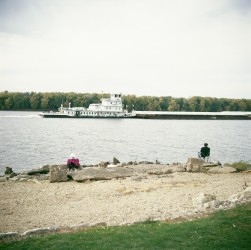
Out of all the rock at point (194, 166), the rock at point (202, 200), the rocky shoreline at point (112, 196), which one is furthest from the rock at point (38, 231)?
the rock at point (194, 166)

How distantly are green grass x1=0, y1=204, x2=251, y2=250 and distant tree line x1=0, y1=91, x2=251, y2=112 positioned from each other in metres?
139

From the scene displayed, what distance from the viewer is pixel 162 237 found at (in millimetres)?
7988

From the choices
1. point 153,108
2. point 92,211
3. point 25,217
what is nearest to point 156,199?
point 92,211

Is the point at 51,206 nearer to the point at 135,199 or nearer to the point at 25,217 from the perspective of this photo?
the point at 25,217

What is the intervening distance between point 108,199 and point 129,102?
15239 cm

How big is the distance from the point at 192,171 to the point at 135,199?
764 centimetres

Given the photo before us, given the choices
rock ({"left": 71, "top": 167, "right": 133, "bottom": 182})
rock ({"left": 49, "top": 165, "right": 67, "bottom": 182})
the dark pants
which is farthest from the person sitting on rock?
rock ({"left": 49, "top": 165, "right": 67, "bottom": 182})

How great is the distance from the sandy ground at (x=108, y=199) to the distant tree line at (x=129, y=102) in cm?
13060

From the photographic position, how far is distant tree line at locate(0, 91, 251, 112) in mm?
158875

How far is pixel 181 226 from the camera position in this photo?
8906 millimetres

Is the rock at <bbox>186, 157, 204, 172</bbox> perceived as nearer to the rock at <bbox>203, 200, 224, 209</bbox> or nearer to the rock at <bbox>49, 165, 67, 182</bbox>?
the rock at <bbox>49, 165, 67, 182</bbox>

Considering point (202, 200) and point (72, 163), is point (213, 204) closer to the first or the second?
point (202, 200)

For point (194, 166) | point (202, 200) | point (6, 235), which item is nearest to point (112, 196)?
point (202, 200)

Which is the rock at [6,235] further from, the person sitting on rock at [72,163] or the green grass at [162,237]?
the person sitting on rock at [72,163]
